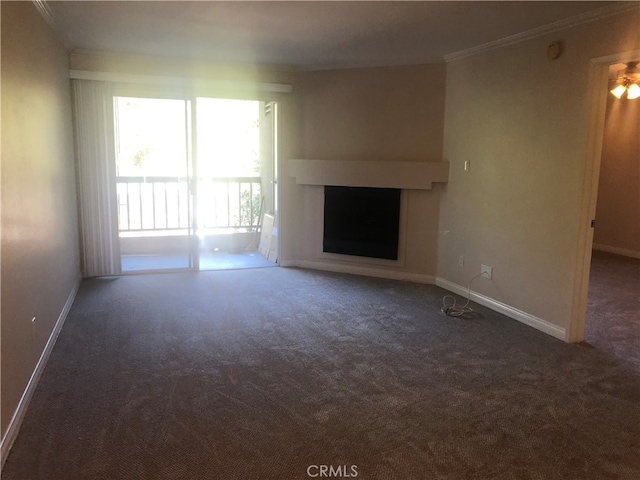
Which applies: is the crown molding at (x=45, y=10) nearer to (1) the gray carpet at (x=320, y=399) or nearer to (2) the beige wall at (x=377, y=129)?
(1) the gray carpet at (x=320, y=399)

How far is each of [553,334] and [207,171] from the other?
496 centimetres

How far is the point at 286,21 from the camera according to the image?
12.1ft

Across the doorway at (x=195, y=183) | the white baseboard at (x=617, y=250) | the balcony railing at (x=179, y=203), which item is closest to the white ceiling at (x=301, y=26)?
the doorway at (x=195, y=183)

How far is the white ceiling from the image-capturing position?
331 cm

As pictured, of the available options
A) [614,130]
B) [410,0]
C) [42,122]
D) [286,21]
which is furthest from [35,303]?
[614,130]

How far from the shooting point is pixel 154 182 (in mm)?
6629

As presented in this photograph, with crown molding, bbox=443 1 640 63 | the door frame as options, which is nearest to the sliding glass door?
crown molding, bbox=443 1 640 63

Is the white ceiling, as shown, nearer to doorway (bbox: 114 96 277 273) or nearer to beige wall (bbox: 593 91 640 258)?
doorway (bbox: 114 96 277 273)

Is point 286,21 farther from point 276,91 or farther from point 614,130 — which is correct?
point 614,130

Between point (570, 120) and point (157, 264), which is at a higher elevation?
point (570, 120)

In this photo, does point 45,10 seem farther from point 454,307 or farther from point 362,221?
point 454,307

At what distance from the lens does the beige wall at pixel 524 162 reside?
3529 millimetres

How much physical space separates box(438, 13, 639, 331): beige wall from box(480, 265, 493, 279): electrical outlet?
56mm

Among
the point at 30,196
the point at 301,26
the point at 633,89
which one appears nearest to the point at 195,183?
the point at 301,26
